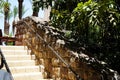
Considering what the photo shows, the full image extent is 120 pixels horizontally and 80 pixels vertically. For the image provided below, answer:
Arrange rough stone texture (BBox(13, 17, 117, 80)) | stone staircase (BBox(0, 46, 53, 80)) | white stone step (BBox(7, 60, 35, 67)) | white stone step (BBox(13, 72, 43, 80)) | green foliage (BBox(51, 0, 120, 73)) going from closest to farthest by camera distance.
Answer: green foliage (BBox(51, 0, 120, 73))
rough stone texture (BBox(13, 17, 117, 80))
white stone step (BBox(13, 72, 43, 80))
stone staircase (BBox(0, 46, 53, 80))
white stone step (BBox(7, 60, 35, 67))

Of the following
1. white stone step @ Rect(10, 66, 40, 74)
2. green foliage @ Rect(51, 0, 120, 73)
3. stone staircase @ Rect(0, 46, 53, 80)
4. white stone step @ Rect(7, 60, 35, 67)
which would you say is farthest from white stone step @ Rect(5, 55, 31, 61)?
green foliage @ Rect(51, 0, 120, 73)

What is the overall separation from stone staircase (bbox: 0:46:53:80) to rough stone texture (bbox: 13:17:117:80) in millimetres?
210

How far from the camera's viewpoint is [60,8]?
7.84 meters

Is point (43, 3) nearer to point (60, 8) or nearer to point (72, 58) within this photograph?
point (60, 8)

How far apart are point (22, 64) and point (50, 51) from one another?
98 cm

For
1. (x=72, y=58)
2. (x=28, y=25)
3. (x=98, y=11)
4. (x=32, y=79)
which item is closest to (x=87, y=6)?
(x=98, y=11)

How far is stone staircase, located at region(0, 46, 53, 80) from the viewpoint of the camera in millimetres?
7896

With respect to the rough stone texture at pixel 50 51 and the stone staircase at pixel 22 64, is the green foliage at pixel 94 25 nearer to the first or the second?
the rough stone texture at pixel 50 51

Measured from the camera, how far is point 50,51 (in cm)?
818

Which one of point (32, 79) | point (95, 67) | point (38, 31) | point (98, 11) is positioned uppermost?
point (98, 11)

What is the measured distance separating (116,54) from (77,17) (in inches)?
77.5

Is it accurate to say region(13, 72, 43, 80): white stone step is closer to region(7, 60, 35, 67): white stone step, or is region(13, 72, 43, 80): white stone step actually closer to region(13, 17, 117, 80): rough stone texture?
region(13, 17, 117, 80): rough stone texture

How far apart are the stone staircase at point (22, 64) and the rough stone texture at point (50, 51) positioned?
210mm

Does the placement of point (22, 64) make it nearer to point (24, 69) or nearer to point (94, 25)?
point (24, 69)
